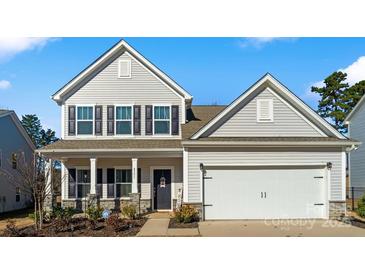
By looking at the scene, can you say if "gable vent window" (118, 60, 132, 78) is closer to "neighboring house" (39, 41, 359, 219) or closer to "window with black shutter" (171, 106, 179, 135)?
"neighboring house" (39, 41, 359, 219)

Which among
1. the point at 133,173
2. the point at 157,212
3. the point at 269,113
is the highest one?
the point at 269,113

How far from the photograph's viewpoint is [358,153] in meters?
27.5

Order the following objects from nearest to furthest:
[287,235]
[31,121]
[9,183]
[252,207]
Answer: [287,235] → [252,207] → [9,183] → [31,121]

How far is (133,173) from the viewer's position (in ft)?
65.4

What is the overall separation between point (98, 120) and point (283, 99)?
9.21 metres

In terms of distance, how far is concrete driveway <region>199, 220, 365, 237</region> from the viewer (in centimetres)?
1423

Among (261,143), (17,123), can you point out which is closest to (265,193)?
(261,143)

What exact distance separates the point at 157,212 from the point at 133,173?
2431 millimetres

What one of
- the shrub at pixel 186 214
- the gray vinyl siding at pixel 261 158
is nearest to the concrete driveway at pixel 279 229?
the shrub at pixel 186 214

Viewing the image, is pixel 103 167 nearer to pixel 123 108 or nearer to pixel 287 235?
pixel 123 108

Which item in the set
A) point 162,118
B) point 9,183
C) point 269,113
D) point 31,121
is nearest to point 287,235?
point 269,113

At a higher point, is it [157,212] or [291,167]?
[291,167]

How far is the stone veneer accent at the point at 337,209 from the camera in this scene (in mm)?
17547

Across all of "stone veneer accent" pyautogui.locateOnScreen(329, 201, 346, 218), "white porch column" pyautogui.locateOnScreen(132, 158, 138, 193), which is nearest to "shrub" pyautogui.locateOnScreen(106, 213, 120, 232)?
"white porch column" pyautogui.locateOnScreen(132, 158, 138, 193)
